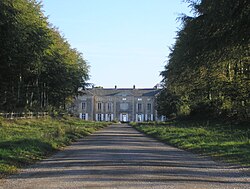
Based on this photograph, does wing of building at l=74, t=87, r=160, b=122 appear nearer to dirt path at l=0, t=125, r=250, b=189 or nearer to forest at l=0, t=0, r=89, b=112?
forest at l=0, t=0, r=89, b=112

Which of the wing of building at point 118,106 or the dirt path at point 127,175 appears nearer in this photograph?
the dirt path at point 127,175

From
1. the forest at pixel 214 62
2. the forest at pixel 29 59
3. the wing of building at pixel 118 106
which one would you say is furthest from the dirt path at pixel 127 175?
the wing of building at pixel 118 106

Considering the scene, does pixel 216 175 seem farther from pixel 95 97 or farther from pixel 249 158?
pixel 95 97

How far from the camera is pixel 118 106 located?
5906 inches

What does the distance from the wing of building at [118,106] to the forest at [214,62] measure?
6588 cm

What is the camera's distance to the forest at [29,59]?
1602 inches

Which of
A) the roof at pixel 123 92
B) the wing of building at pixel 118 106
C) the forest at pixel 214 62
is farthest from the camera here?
the roof at pixel 123 92

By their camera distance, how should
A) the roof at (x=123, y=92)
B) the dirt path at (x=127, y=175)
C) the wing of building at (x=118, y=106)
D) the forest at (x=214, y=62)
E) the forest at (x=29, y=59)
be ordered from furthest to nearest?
the roof at (x=123, y=92), the wing of building at (x=118, y=106), the forest at (x=29, y=59), the forest at (x=214, y=62), the dirt path at (x=127, y=175)

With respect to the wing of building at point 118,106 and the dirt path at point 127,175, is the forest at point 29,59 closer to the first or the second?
the dirt path at point 127,175

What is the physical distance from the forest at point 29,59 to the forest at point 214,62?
14.5 metres

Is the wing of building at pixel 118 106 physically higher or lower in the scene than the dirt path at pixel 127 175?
higher

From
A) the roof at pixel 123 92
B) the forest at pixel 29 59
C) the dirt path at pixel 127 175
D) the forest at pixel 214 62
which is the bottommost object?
the dirt path at pixel 127 175

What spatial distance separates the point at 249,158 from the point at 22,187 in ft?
33.7

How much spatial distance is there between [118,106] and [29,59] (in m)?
105
